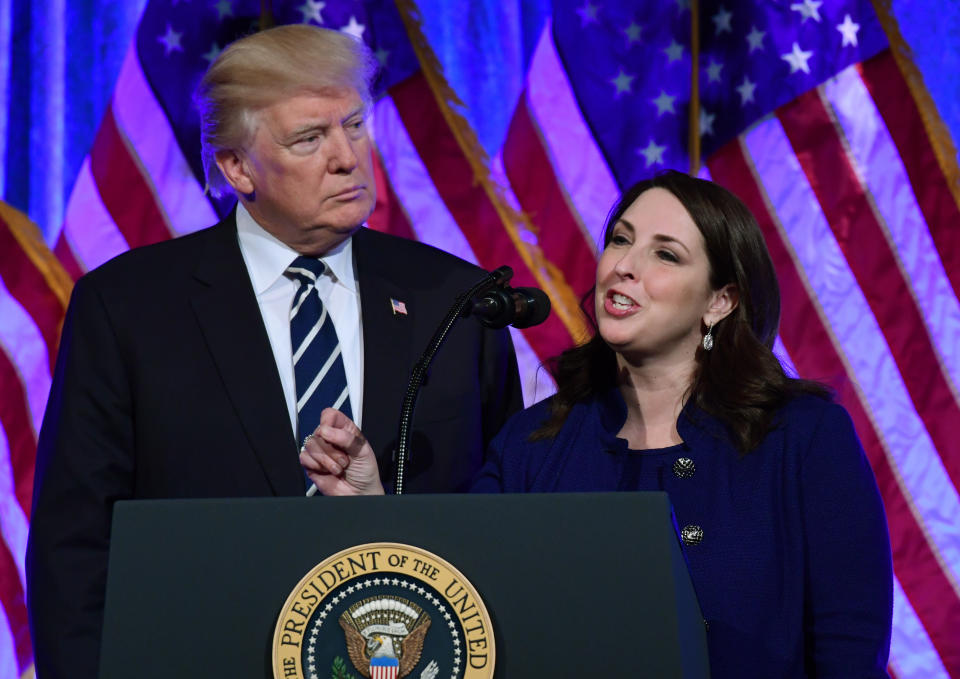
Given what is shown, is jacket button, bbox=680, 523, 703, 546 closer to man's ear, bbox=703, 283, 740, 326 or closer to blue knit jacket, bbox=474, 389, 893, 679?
blue knit jacket, bbox=474, 389, 893, 679

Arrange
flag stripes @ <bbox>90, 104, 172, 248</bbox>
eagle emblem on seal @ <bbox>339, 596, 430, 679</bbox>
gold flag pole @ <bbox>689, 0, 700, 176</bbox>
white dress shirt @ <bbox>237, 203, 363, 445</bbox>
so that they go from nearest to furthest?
1. eagle emblem on seal @ <bbox>339, 596, 430, 679</bbox>
2. white dress shirt @ <bbox>237, 203, 363, 445</bbox>
3. flag stripes @ <bbox>90, 104, 172, 248</bbox>
4. gold flag pole @ <bbox>689, 0, 700, 176</bbox>

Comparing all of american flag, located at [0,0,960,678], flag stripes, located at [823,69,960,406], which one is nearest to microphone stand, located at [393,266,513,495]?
american flag, located at [0,0,960,678]

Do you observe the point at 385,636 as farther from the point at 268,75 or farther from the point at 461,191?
the point at 461,191

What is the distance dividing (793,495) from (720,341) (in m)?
0.36

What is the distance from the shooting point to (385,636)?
3.53 feet

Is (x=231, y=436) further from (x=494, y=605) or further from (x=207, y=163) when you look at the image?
(x=494, y=605)

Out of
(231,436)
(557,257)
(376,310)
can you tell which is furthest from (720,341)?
(557,257)

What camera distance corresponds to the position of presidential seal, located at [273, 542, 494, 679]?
3.52 ft

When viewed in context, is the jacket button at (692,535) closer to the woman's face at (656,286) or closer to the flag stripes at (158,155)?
the woman's face at (656,286)

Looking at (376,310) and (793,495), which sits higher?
(376,310)

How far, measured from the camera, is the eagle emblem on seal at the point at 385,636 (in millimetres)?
1069

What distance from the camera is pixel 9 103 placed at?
3.23 meters

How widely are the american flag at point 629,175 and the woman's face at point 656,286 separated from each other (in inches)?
48.4

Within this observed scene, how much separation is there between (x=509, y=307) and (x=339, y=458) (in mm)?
382
